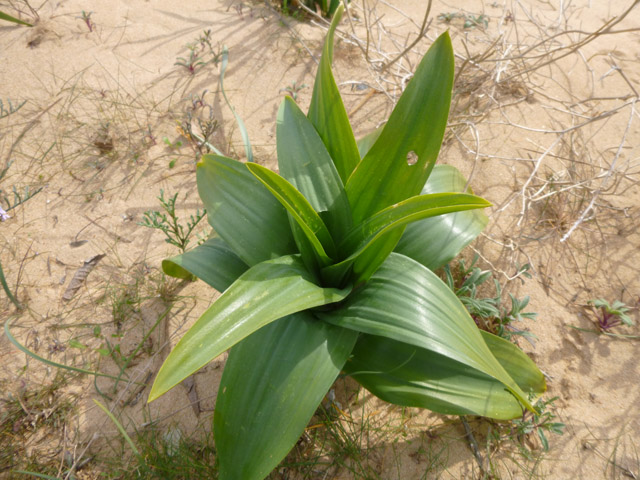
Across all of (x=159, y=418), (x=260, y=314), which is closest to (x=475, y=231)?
(x=260, y=314)

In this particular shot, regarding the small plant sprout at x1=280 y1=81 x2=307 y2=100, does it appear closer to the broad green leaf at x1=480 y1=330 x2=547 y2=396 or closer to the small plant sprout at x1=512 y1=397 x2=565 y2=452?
the broad green leaf at x1=480 y1=330 x2=547 y2=396

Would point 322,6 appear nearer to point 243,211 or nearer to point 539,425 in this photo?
point 243,211

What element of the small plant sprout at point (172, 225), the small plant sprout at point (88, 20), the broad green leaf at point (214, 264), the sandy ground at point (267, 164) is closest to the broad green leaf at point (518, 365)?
the sandy ground at point (267, 164)

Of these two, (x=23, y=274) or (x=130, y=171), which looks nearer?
(x=23, y=274)

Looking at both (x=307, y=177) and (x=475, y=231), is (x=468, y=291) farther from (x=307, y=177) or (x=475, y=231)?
(x=307, y=177)

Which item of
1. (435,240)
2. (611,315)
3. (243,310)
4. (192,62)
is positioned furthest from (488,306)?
(192,62)

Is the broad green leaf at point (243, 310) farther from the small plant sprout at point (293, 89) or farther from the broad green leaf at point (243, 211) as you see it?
the small plant sprout at point (293, 89)

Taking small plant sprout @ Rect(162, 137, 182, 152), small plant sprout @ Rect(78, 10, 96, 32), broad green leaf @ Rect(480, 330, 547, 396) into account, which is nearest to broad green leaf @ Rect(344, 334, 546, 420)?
broad green leaf @ Rect(480, 330, 547, 396)
